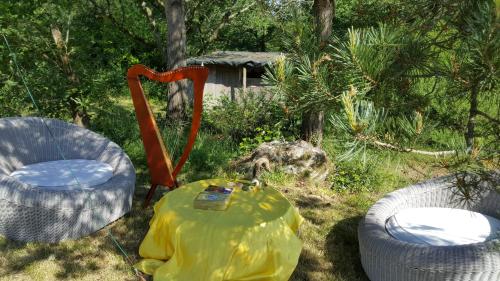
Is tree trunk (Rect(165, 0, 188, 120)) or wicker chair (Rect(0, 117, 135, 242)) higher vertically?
tree trunk (Rect(165, 0, 188, 120))

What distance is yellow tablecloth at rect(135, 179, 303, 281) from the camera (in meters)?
2.99

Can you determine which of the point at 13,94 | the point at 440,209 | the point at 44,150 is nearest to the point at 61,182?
the point at 44,150

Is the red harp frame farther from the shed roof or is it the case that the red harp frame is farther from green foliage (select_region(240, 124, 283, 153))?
the shed roof

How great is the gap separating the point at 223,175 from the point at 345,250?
2.28 meters

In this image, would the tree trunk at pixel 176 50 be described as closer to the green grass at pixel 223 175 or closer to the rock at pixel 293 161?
the green grass at pixel 223 175

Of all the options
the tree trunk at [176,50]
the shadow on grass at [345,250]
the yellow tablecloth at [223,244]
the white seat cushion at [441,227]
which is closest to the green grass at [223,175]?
the shadow on grass at [345,250]

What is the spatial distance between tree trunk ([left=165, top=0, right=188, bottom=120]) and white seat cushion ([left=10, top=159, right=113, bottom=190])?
2.61 metres

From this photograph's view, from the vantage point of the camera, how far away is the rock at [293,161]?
5500 millimetres

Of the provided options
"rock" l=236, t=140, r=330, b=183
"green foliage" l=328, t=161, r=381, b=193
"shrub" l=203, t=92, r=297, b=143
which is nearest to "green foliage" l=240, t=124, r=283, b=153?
"shrub" l=203, t=92, r=297, b=143

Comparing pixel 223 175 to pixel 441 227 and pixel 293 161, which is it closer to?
pixel 293 161

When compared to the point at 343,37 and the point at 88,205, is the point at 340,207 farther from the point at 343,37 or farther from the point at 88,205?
the point at 343,37

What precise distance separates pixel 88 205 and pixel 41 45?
3349 mm

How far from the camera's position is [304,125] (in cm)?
615

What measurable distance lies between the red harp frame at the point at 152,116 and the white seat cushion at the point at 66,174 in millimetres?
548
